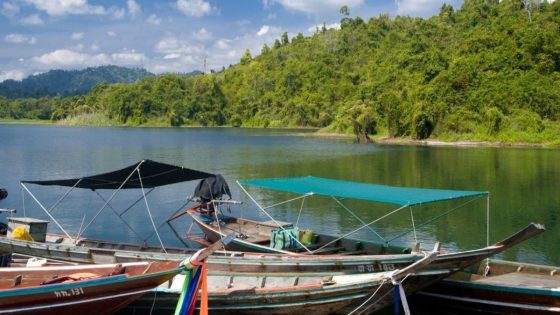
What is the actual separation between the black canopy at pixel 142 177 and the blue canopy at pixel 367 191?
213 cm

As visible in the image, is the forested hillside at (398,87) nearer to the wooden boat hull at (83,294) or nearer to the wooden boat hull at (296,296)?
the wooden boat hull at (296,296)

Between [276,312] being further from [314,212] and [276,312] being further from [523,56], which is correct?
[523,56]

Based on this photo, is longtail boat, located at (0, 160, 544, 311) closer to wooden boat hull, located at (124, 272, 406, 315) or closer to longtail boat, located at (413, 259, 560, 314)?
wooden boat hull, located at (124, 272, 406, 315)

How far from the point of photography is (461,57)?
3533 inches

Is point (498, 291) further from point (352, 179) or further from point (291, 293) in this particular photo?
point (352, 179)

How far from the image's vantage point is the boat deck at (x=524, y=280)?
42.0ft

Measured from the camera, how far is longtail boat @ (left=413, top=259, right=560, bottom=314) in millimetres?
12164

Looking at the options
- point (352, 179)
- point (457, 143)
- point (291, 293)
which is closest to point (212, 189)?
point (291, 293)

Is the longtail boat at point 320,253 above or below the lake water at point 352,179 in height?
above

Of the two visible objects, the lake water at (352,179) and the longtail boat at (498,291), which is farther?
the lake water at (352,179)

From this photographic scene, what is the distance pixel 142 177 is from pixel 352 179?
2233 cm

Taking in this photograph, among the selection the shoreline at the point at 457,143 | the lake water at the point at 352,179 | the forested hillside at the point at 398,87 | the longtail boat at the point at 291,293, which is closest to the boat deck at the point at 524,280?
the longtail boat at the point at 291,293

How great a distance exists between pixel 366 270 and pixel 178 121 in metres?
155

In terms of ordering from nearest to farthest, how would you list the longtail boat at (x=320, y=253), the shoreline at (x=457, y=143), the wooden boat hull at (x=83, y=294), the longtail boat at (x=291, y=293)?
the wooden boat hull at (x=83, y=294) → the longtail boat at (x=291, y=293) → the longtail boat at (x=320, y=253) → the shoreline at (x=457, y=143)
